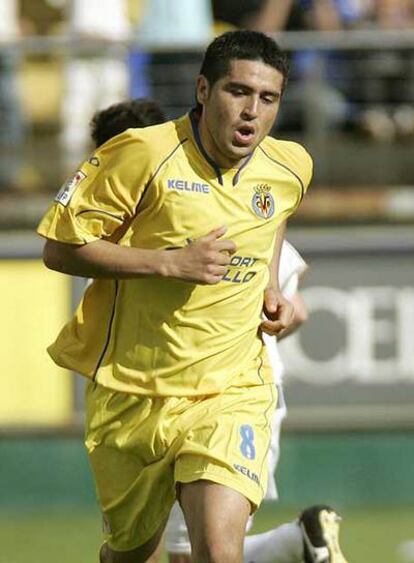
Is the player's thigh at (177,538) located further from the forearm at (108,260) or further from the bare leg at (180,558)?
the forearm at (108,260)

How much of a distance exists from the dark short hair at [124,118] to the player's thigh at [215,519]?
1606mm

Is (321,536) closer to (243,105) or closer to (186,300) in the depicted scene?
(186,300)

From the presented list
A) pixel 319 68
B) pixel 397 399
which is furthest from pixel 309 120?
pixel 397 399

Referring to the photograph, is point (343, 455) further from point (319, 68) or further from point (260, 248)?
point (260, 248)

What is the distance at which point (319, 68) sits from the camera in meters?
10.9

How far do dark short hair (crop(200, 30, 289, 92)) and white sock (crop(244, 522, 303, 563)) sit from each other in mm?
2190

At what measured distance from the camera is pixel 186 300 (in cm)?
582

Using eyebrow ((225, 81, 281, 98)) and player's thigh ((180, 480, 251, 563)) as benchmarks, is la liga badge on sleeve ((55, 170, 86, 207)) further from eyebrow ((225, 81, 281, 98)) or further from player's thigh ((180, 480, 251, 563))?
player's thigh ((180, 480, 251, 563))

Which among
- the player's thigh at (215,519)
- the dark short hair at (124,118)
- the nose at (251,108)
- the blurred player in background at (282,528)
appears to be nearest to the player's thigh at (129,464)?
the player's thigh at (215,519)

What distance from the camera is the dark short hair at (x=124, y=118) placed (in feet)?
21.8

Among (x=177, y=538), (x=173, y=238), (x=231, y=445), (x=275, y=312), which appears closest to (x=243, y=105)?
(x=173, y=238)

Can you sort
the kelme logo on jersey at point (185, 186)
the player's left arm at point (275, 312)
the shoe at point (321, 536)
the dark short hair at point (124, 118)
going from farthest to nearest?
the shoe at point (321, 536) < the dark short hair at point (124, 118) < the player's left arm at point (275, 312) < the kelme logo on jersey at point (185, 186)

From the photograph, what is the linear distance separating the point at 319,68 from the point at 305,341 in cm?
170

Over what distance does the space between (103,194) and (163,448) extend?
85 centimetres
